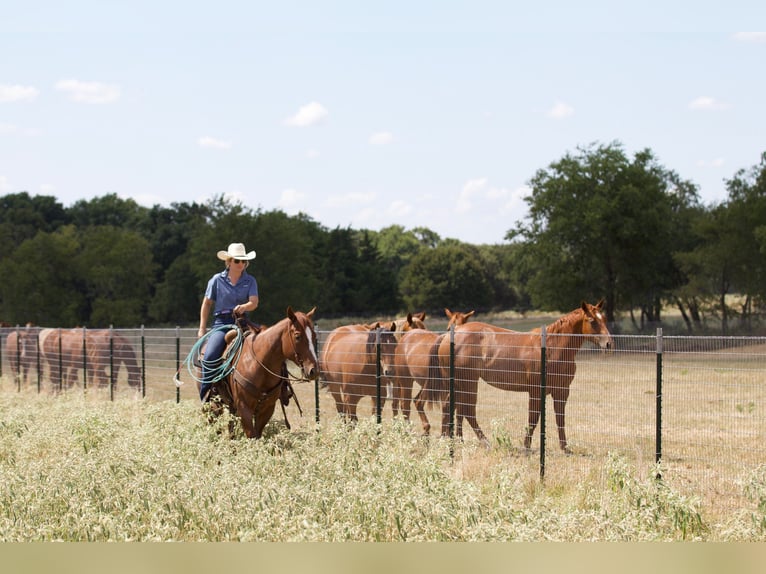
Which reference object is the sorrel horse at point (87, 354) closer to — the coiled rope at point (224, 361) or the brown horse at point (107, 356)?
the brown horse at point (107, 356)

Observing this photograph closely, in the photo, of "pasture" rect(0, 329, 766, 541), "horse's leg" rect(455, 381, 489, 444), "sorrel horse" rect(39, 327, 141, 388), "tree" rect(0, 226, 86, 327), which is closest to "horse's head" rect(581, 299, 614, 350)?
"horse's leg" rect(455, 381, 489, 444)

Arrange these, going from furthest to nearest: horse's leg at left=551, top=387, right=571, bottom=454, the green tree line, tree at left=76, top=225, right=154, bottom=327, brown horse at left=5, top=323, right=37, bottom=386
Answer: tree at left=76, top=225, right=154, bottom=327, the green tree line, brown horse at left=5, top=323, right=37, bottom=386, horse's leg at left=551, top=387, right=571, bottom=454

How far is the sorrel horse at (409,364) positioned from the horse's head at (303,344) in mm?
3430

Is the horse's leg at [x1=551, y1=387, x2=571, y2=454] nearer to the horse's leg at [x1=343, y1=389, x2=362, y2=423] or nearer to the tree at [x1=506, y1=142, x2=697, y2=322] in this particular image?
the horse's leg at [x1=343, y1=389, x2=362, y2=423]


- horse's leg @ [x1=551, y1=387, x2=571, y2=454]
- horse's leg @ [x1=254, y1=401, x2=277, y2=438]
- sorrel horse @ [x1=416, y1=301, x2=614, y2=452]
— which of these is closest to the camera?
horse's leg @ [x1=254, y1=401, x2=277, y2=438]

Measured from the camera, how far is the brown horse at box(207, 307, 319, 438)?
9.51m

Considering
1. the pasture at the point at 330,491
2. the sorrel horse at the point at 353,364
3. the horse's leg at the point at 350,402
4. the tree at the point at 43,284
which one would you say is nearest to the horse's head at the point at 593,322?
the pasture at the point at 330,491

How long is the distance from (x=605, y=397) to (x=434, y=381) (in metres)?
6.44

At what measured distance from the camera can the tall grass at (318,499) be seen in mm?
5605

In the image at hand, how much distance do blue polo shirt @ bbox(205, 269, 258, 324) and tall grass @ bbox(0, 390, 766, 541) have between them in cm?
201

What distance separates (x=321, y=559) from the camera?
2.14m

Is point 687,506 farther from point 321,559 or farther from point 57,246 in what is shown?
point 57,246

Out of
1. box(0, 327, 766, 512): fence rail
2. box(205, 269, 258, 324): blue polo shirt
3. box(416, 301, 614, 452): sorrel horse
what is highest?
box(205, 269, 258, 324): blue polo shirt

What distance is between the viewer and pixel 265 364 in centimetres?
981
